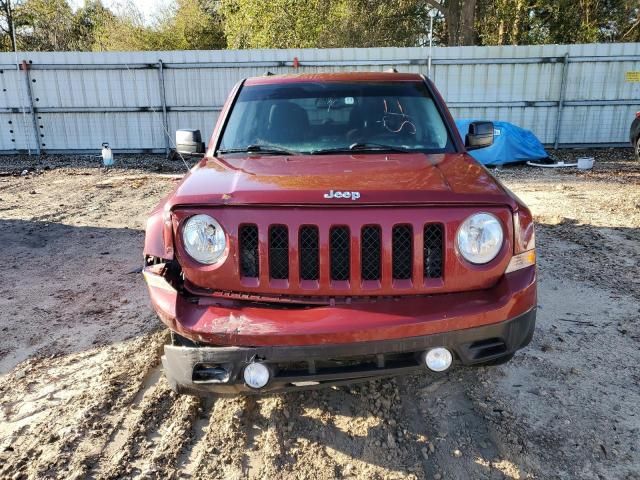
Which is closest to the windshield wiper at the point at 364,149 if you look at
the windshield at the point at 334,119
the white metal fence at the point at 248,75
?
the windshield at the point at 334,119

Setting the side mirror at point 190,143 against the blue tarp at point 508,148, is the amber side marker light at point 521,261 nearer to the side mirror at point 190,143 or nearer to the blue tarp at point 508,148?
the side mirror at point 190,143

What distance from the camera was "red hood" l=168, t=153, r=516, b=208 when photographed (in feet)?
7.48

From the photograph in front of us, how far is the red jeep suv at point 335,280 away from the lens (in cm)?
217

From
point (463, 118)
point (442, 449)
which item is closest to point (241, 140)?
point (442, 449)

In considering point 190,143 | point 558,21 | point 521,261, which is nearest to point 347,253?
point 521,261

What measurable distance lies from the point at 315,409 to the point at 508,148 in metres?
10.6

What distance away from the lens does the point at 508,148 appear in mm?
11883

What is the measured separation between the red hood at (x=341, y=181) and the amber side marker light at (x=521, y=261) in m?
0.26

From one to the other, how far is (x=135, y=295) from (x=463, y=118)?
11.6 m

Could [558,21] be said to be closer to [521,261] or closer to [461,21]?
[461,21]

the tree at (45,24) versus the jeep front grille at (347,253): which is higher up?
the tree at (45,24)

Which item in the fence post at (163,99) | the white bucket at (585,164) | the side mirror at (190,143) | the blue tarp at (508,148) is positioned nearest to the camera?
the side mirror at (190,143)

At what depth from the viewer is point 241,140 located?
11.5 ft

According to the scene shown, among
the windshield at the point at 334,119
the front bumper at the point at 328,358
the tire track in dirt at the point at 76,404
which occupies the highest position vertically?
the windshield at the point at 334,119
